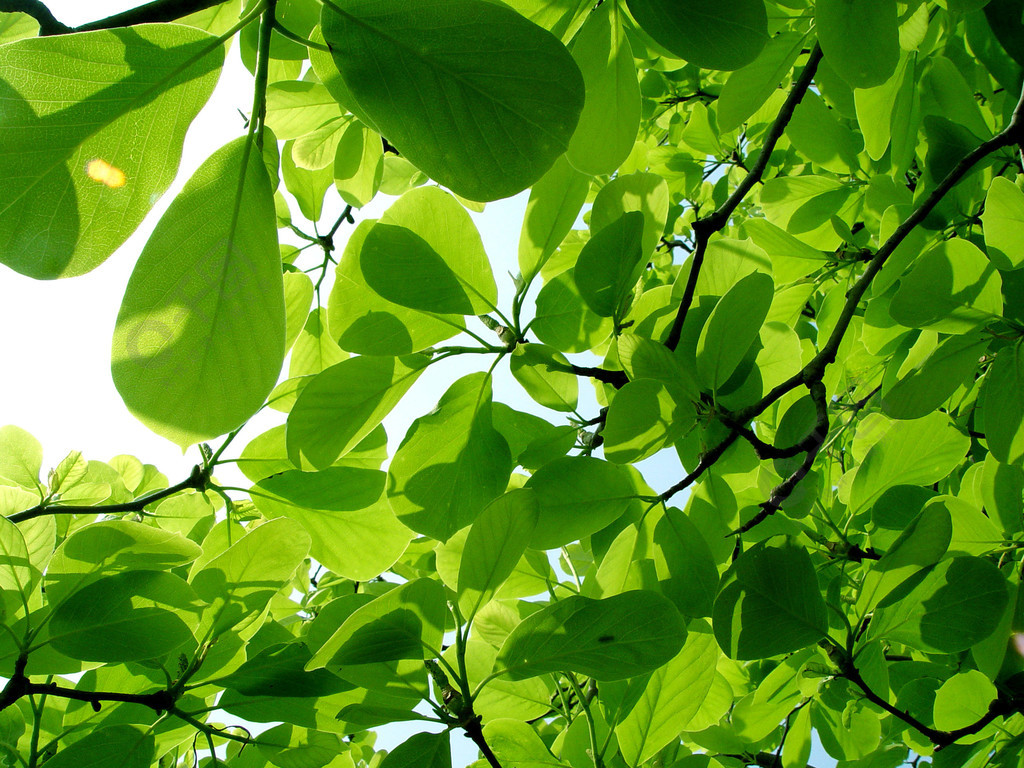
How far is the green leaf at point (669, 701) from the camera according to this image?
80 cm

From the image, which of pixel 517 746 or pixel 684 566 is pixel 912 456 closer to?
pixel 684 566

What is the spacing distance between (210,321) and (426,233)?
1.14 feet

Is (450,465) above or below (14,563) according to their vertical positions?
below

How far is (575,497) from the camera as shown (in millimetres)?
773

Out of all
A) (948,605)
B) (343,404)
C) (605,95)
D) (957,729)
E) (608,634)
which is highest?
(605,95)

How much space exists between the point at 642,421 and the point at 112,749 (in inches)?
29.0

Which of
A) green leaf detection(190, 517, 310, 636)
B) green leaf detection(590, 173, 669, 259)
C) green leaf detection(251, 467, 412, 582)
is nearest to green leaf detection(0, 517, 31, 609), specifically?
green leaf detection(190, 517, 310, 636)

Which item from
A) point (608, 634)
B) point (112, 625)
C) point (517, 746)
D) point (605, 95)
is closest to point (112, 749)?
point (112, 625)

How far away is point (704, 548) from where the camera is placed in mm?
768

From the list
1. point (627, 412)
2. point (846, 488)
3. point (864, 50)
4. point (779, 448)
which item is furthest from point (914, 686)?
point (864, 50)

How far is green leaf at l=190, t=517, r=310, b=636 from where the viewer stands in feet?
2.58

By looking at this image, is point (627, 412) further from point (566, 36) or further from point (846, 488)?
point (846, 488)

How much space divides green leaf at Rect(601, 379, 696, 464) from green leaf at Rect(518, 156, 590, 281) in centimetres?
21

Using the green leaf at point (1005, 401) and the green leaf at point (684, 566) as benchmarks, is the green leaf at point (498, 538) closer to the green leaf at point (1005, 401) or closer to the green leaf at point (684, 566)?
the green leaf at point (684, 566)
